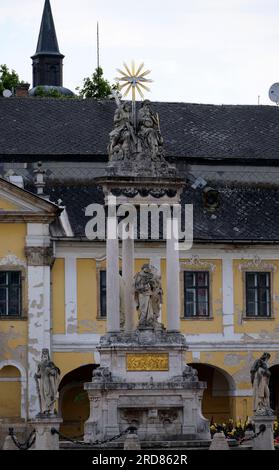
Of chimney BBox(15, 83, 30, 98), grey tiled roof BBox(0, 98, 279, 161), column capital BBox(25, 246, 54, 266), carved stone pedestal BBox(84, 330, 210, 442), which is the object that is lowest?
carved stone pedestal BBox(84, 330, 210, 442)

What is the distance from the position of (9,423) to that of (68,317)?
3474 millimetres

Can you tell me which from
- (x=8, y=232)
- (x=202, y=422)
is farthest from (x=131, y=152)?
(x=8, y=232)

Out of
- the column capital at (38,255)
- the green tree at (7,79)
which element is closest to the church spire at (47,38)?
the green tree at (7,79)

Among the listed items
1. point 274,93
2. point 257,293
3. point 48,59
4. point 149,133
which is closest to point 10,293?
point 257,293

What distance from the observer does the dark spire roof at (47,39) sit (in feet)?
345

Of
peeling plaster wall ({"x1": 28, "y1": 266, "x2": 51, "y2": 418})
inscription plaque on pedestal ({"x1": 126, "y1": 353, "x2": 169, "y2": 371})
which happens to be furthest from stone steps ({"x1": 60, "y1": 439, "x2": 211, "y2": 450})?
peeling plaster wall ({"x1": 28, "y1": 266, "x2": 51, "y2": 418})

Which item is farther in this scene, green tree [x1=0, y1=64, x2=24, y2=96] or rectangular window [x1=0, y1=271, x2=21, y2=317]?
green tree [x1=0, y1=64, x2=24, y2=96]

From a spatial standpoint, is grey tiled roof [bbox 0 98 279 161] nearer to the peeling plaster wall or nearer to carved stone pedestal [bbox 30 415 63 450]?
the peeling plaster wall

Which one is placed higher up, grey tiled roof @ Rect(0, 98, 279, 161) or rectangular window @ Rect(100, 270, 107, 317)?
grey tiled roof @ Rect(0, 98, 279, 161)

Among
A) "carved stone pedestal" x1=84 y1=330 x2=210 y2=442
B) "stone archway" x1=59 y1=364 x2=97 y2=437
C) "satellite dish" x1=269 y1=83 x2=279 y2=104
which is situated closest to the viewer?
"carved stone pedestal" x1=84 y1=330 x2=210 y2=442

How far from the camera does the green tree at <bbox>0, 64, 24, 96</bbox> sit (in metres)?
79.4

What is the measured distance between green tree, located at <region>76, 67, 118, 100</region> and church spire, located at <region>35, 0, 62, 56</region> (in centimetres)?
2472

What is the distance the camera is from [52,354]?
203 feet
